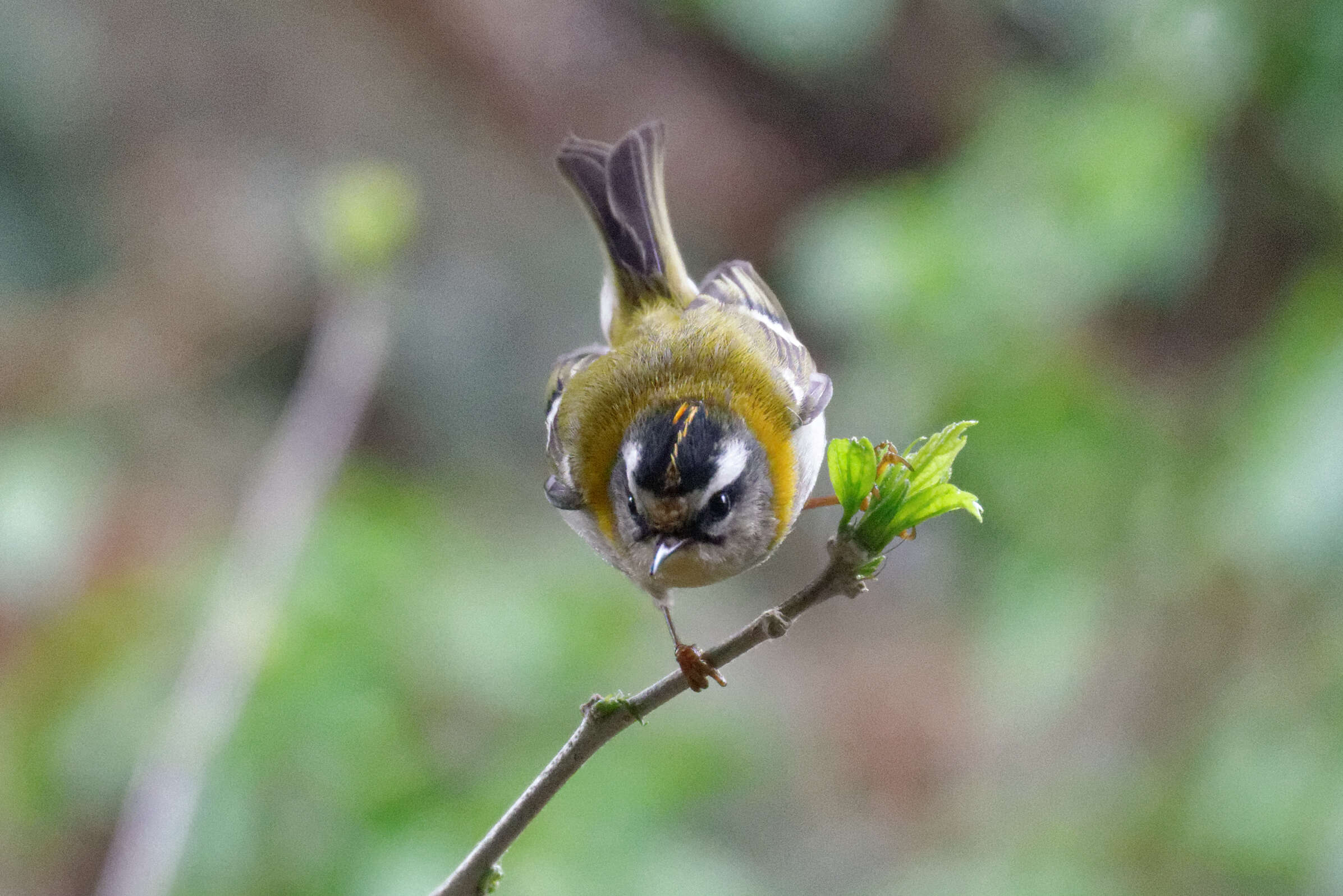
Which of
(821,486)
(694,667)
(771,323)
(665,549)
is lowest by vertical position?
(694,667)

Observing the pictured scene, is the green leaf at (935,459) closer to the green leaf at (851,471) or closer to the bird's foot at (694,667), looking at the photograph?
the green leaf at (851,471)

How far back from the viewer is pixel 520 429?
12.8 ft

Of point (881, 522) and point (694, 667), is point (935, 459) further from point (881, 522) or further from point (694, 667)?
point (694, 667)

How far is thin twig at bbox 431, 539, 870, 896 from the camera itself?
593mm

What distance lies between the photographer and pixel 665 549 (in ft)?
3.53

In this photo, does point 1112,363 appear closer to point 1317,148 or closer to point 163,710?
point 1317,148

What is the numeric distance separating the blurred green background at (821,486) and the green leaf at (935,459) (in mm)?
1038

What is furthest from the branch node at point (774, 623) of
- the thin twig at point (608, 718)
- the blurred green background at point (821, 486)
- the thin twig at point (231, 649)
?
the blurred green background at point (821, 486)

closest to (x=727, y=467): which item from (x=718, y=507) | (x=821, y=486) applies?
(x=718, y=507)

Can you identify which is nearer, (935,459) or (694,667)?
(935,459)

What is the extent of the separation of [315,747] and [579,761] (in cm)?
110

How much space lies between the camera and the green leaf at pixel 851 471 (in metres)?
0.68

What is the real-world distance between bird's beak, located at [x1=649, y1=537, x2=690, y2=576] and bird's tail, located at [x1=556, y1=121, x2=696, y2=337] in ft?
1.21

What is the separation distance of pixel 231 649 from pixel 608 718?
915mm
